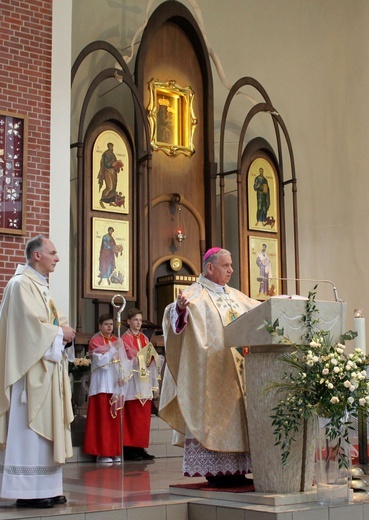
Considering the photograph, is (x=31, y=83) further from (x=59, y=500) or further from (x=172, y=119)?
(x=59, y=500)

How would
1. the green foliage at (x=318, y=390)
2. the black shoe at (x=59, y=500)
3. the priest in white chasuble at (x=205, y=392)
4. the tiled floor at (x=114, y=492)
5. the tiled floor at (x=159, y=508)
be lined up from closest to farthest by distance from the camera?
the tiled floor at (x=159, y=508)
the tiled floor at (x=114, y=492)
the green foliage at (x=318, y=390)
the black shoe at (x=59, y=500)
the priest in white chasuble at (x=205, y=392)

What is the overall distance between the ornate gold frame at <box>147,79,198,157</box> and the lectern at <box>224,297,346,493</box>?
7528 mm

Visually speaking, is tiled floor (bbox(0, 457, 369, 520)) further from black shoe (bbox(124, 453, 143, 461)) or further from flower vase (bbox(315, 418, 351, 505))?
black shoe (bbox(124, 453, 143, 461))

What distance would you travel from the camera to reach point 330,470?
5586 millimetres

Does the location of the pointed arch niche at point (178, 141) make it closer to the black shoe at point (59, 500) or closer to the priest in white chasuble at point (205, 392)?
the priest in white chasuble at point (205, 392)

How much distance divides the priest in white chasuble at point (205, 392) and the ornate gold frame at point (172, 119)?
22.6ft

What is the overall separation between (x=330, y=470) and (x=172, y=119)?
27.9ft

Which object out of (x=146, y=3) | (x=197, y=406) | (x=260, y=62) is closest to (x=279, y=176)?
(x=260, y=62)

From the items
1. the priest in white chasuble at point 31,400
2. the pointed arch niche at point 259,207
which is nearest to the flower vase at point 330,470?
the priest in white chasuble at point 31,400

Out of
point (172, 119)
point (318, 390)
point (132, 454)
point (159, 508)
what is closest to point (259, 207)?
point (172, 119)

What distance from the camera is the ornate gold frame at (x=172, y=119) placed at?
13.0m

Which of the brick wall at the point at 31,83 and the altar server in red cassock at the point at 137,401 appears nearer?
the brick wall at the point at 31,83

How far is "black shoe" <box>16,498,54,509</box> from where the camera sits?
18.5 feet

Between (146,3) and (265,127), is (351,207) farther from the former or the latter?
(146,3)
